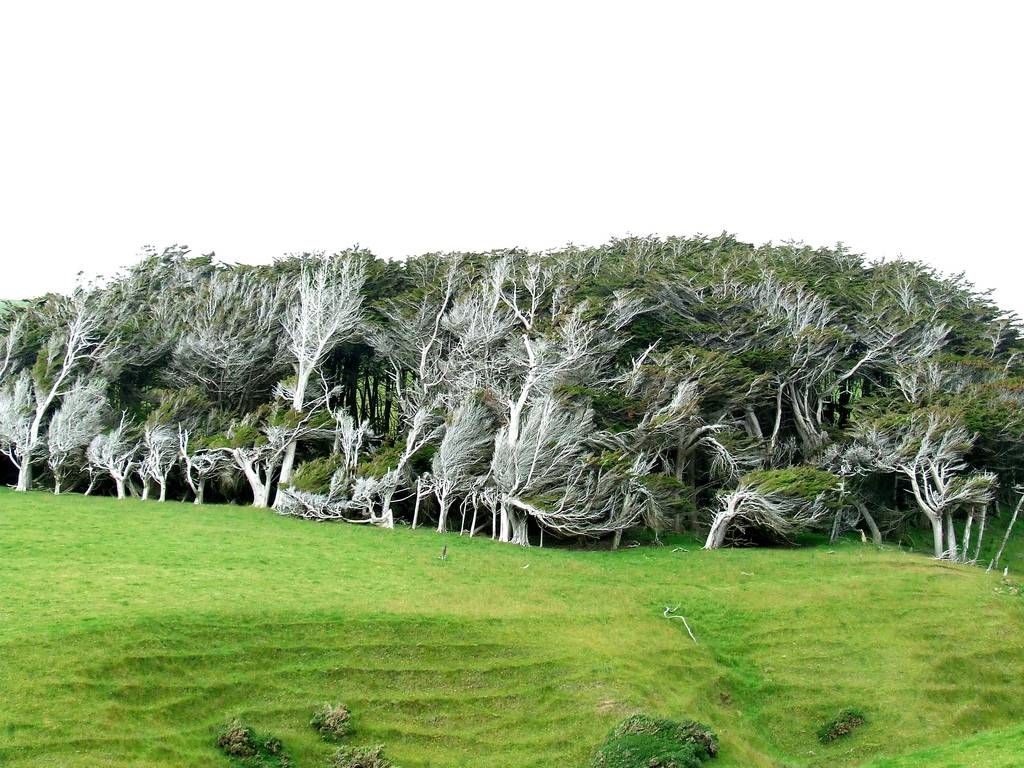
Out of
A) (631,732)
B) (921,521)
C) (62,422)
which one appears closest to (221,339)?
(62,422)

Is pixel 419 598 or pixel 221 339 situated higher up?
pixel 221 339

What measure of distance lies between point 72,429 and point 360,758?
41734 mm

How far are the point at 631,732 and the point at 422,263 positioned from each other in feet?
164

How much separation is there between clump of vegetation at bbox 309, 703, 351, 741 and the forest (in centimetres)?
2275

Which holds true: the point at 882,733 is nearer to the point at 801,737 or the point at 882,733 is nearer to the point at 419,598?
the point at 801,737

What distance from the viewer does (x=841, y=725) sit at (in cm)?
2459

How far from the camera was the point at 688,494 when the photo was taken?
5116cm

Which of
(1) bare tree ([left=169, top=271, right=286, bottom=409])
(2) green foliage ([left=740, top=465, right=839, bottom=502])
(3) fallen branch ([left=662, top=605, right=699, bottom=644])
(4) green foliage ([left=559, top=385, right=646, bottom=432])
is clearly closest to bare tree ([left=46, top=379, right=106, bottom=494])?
(1) bare tree ([left=169, top=271, right=286, bottom=409])

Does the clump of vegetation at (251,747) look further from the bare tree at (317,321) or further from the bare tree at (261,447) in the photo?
the bare tree at (317,321)

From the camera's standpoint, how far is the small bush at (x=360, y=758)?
1944 cm

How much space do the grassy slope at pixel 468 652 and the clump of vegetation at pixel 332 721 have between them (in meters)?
0.45

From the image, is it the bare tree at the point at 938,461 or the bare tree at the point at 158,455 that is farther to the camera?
the bare tree at the point at 158,455

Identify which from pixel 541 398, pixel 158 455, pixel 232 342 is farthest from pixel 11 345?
pixel 541 398

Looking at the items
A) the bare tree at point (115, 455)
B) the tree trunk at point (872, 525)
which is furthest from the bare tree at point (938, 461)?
the bare tree at point (115, 455)
